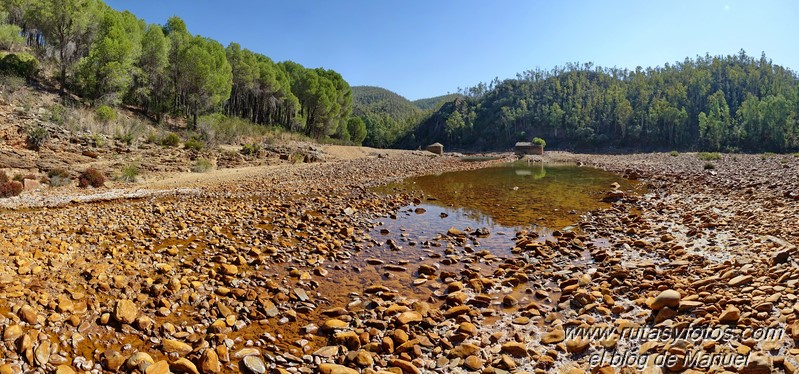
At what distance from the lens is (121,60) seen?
92.8 feet

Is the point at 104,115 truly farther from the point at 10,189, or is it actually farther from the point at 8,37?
the point at 8,37

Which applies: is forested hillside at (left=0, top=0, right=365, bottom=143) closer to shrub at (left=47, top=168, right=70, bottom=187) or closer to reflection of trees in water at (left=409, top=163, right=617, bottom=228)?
shrub at (left=47, top=168, right=70, bottom=187)

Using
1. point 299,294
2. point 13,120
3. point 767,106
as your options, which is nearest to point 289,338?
point 299,294

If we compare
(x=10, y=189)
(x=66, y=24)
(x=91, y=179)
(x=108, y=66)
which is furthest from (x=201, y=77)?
(x=10, y=189)

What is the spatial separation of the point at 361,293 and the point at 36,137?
765 inches

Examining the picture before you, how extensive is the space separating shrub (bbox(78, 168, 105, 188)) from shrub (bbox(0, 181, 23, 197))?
2.05m

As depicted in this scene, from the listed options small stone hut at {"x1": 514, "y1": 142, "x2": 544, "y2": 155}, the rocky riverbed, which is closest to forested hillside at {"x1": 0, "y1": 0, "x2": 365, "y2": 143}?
the rocky riverbed

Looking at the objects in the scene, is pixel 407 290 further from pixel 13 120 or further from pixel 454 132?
pixel 454 132

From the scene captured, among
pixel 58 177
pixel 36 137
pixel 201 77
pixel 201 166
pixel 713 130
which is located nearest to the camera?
pixel 58 177

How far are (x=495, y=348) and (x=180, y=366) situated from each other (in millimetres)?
3804

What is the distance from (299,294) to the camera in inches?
258

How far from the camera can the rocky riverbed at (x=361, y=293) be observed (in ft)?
15.2

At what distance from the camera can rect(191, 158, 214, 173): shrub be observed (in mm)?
22984

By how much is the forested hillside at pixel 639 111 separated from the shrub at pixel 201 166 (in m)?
93.9
